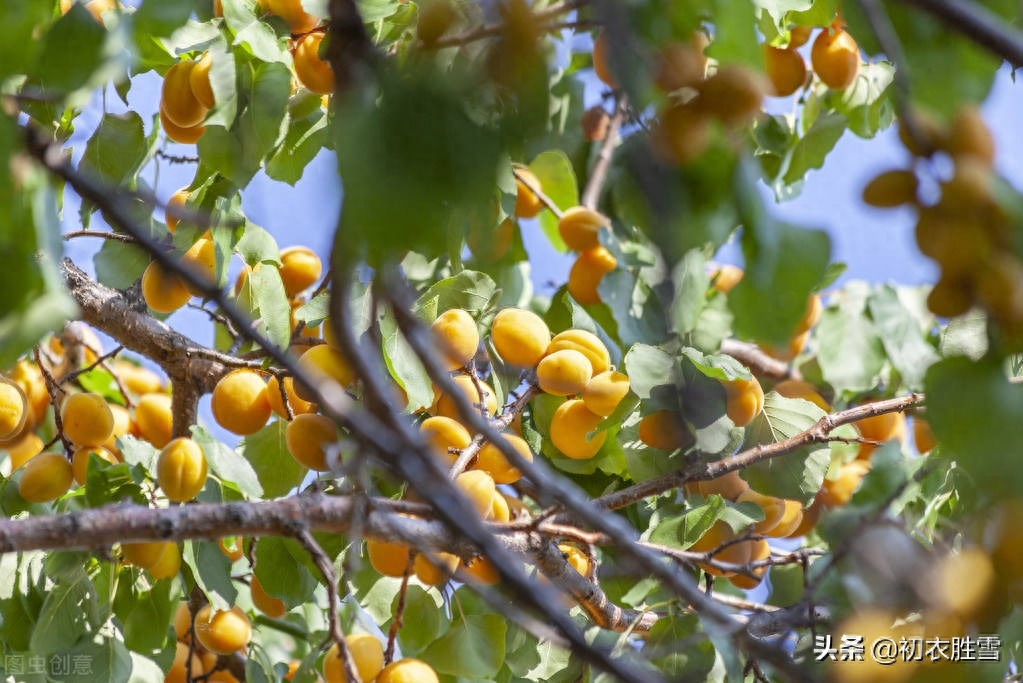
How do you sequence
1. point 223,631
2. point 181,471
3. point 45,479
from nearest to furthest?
point 181,471 < point 45,479 < point 223,631

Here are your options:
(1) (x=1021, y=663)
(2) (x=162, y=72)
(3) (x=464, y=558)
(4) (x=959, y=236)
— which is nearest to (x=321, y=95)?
(2) (x=162, y=72)

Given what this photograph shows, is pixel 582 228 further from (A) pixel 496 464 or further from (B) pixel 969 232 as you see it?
(B) pixel 969 232

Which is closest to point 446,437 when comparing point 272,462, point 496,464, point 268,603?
point 496,464

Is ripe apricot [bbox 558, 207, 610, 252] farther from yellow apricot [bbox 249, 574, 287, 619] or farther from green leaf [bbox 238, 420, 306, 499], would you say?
yellow apricot [bbox 249, 574, 287, 619]

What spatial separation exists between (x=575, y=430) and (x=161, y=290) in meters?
0.59

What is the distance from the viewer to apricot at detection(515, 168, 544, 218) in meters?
1.89

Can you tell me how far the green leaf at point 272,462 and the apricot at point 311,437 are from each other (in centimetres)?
23

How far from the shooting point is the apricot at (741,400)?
1.37 metres

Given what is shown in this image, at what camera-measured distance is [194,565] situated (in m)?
1.38

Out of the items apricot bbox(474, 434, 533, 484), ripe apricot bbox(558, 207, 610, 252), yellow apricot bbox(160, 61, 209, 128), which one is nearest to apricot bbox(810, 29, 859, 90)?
ripe apricot bbox(558, 207, 610, 252)

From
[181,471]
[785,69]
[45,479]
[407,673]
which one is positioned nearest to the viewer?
[407,673]

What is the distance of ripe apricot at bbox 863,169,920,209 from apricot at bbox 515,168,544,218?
4.17 feet

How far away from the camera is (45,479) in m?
1.38

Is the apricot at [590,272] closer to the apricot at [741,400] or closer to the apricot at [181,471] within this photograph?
the apricot at [741,400]
